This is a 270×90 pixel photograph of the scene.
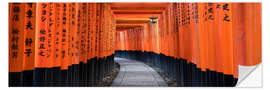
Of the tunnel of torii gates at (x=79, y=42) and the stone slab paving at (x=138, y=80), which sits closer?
the tunnel of torii gates at (x=79, y=42)

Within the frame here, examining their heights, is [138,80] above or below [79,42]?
below

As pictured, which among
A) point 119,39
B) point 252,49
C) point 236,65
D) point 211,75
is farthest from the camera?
point 119,39

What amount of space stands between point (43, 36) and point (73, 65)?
110 cm

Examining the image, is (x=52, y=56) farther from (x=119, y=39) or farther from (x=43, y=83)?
(x=119, y=39)

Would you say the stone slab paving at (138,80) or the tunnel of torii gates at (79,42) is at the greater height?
the tunnel of torii gates at (79,42)

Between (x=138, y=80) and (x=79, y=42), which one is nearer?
(x=79, y=42)

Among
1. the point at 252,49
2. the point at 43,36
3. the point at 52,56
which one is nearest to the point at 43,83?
the point at 52,56

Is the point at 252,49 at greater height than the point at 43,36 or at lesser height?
lesser

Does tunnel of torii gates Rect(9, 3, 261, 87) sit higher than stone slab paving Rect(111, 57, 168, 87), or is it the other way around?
tunnel of torii gates Rect(9, 3, 261, 87)

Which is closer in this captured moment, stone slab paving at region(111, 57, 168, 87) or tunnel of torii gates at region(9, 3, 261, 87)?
tunnel of torii gates at region(9, 3, 261, 87)

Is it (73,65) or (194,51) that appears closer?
(73,65)

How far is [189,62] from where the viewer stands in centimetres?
435

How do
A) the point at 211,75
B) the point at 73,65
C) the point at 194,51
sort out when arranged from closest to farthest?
1. the point at 211,75
2. the point at 73,65
3. the point at 194,51

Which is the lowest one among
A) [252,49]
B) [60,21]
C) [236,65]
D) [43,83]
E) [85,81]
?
[85,81]
